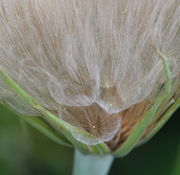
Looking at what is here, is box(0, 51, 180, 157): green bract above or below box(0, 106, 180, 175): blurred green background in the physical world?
above

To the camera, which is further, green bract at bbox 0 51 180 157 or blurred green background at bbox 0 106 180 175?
blurred green background at bbox 0 106 180 175

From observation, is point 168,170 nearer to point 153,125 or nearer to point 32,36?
point 153,125

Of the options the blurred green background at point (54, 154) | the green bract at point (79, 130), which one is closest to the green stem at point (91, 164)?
the green bract at point (79, 130)

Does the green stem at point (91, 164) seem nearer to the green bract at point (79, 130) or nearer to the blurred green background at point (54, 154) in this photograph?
the green bract at point (79, 130)

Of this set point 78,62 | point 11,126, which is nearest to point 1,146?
point 11,126

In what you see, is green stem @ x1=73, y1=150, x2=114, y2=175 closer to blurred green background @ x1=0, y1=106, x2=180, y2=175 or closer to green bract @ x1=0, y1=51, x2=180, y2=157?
green bract @ x1=0, y1=51, x2=180, y2=157

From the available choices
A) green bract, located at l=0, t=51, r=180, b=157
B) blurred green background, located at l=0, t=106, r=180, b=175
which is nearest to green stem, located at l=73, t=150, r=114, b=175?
green bract, located at l=0, t=51, r=180, b=157

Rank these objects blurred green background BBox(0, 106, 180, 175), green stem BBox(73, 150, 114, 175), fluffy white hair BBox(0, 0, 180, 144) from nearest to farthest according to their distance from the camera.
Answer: fluffy white hair BBox(0, 0, 180, 144) → green stem BBox(73, 150, 114, 175) → blurred green background BBox(0, 106, 180, 175)
